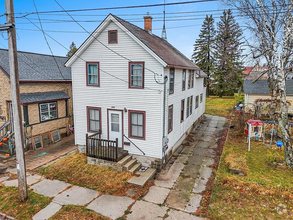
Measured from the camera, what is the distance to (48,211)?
7.25m

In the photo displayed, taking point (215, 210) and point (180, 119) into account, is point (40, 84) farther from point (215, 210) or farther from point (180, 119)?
point (215, 210)

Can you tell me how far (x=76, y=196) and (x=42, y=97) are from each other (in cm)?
937

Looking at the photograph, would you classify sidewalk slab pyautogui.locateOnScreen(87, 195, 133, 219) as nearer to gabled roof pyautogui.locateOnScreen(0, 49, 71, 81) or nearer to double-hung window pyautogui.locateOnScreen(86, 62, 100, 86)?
double-hung window pyautogui.locateOnScreen(86, 62, 100, 86)

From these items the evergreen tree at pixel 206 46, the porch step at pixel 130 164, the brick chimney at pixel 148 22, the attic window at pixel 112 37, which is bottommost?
the porch step at pixel 130 164

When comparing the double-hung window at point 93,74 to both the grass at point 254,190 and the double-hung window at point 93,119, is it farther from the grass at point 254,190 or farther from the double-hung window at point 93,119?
the grass at point 254,190

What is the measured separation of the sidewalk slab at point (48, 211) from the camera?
695cm

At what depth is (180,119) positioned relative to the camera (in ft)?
44.1

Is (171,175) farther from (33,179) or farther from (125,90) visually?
(33,179)

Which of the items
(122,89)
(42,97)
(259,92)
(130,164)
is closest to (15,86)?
(122,89)

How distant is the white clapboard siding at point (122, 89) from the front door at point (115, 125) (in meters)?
0.26

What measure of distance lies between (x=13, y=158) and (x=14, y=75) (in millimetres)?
7572

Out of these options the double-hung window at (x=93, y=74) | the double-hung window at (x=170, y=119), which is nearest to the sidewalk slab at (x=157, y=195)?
the double-hung window at (x=170, y=119)

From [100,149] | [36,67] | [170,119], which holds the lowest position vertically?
[100,149]

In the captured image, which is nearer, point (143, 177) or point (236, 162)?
point (143, 177)
